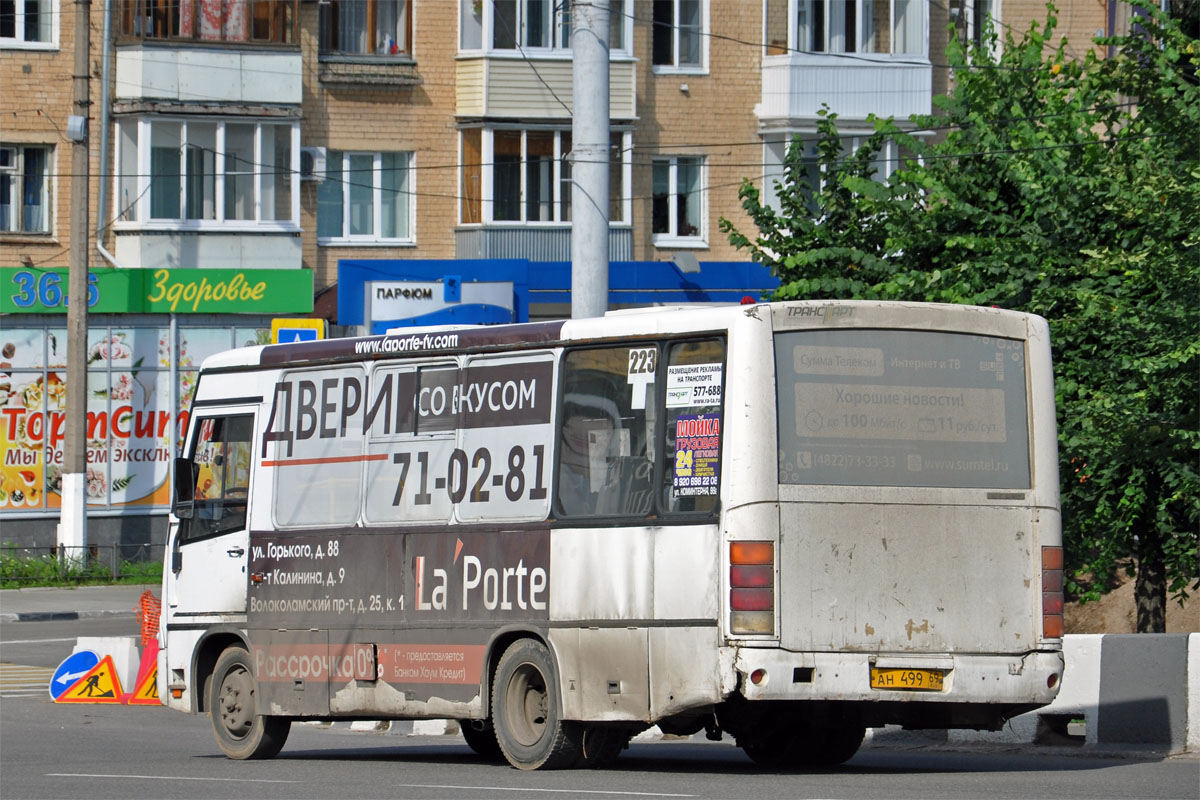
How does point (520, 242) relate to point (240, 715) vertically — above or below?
above

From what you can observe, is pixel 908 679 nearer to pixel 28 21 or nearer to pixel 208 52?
pixel 208 52

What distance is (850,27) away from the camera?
1553 inches

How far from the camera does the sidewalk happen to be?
3136cm

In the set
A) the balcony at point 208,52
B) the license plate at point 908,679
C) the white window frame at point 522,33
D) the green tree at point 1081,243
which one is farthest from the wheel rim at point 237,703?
the white window frame at point 522,33

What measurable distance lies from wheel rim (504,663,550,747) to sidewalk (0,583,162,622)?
2048 centimetres

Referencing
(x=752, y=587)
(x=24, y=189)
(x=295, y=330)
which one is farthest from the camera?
(x=24, y=189)

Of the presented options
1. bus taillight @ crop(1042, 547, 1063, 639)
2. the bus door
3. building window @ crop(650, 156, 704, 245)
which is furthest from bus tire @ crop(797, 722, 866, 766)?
building window @ crop(650, 156, 704, 245)

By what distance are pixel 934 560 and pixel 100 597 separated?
24996 millimetres

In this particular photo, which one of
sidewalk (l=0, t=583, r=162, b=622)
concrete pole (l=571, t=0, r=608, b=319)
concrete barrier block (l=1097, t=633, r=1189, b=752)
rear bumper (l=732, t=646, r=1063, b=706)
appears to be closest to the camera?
rear bumper (l=732, t=646, r=1063, b=706)

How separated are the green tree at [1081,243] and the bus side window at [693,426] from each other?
17.1 feet

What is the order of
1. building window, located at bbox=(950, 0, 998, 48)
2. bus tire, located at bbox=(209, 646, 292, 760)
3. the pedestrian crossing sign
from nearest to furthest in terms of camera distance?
bus tire, located at bbox=(209, 646, 292, 760)
the pedestrian crossing sign
building window, located at bbox=(950, 0, 998, 48)

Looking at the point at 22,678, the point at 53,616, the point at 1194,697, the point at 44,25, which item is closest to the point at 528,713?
the point at 1194,697

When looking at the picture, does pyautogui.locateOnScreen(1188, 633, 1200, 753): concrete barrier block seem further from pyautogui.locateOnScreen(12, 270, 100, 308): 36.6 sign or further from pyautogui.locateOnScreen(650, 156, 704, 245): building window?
pyautogui.locateOnScreen(12, 270, 100, 308): 36.6 sign

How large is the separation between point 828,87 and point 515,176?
6181 mm
